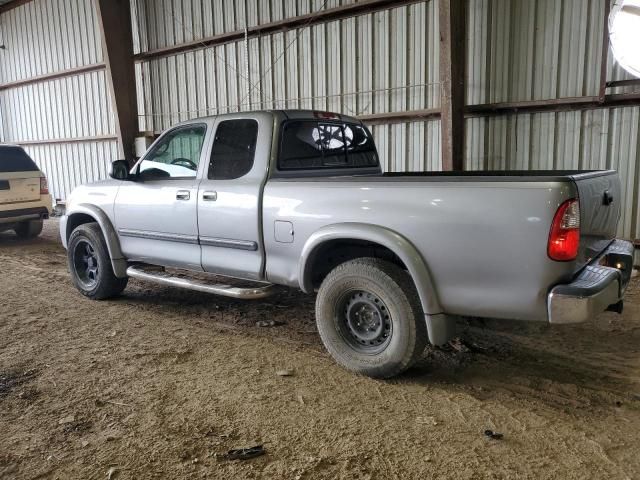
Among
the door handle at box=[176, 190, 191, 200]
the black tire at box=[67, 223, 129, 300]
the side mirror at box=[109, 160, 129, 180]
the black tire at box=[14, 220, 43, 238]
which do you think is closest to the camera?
the door handle at box=[176, 190, 191, 200]

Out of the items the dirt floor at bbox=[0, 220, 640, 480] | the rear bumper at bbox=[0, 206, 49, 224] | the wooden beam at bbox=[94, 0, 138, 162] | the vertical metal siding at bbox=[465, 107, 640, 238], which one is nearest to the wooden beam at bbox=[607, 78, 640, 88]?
the vertical metal siding at bbox=[465, 107, 640, 238]

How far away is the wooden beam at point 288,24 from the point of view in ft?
28.7

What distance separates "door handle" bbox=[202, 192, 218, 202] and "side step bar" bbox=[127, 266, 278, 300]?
75 centimetres

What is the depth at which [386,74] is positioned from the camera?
29.3ft

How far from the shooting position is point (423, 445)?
288 cm

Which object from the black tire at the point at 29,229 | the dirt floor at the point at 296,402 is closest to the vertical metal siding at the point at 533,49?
the dirt floor at the point at 296,402

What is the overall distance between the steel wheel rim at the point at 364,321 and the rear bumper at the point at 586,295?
1.09m

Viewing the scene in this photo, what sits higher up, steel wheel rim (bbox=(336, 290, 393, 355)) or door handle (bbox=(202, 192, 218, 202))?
door handle (bbox=(202, 192, 218, 202))

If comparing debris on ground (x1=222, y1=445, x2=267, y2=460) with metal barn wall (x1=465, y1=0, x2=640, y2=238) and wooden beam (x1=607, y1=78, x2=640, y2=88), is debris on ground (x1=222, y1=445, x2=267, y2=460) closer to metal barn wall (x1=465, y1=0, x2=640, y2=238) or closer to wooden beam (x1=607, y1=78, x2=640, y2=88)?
metal barn wall (x1=465, y1=0, x2=640, y2=238)

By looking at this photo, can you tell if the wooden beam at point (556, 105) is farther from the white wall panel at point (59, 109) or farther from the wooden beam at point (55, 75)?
the wooden beam at point (55, 75)

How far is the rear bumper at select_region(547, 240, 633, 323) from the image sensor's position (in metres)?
2.92

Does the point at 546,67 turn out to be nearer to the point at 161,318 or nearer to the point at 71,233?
the point at 161,318

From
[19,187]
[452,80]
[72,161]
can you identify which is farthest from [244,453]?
[72,161]

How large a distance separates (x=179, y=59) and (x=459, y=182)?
1058cm
